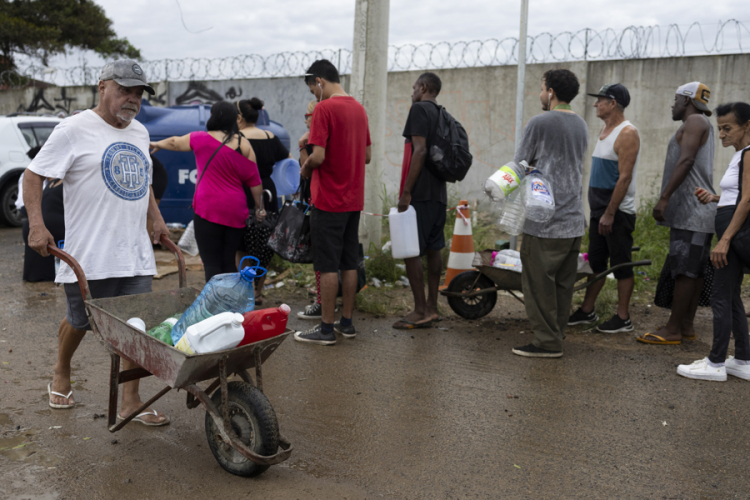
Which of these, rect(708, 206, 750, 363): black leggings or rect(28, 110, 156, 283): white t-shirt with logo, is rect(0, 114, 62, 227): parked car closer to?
rect(28, 110, 156, 283): white t-shirt with logo

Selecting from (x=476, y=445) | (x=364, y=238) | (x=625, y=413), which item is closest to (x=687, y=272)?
(x=625, y=413)

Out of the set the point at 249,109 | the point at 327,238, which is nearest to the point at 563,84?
the point at 327,238

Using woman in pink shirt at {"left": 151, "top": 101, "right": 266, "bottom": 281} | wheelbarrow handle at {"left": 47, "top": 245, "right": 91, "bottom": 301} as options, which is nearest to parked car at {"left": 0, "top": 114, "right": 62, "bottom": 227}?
woman in pink shirt at {"left": 151, "top": 101, "right": 266, "bottom": 281}

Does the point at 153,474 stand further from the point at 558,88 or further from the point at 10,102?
the point at 10,102

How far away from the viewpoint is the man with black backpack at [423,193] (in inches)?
199

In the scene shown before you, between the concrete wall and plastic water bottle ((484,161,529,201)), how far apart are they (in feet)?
17.5

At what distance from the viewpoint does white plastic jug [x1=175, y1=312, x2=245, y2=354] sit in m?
2.57

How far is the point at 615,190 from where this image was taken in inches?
193

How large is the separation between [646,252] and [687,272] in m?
2.92

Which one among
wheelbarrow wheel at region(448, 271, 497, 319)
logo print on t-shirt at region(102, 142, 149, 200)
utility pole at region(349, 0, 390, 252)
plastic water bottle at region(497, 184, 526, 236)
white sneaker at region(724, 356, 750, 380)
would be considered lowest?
white sneaker at region(724, 356, 750, 380)

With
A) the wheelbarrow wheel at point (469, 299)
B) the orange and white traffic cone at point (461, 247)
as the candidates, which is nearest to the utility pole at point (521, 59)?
the orange and white traffic cone at point (461, 247)

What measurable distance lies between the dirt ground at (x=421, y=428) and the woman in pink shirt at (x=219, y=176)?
105 centimetres

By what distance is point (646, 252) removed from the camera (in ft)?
24.4

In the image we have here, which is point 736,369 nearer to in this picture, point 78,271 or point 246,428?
point 246,428
